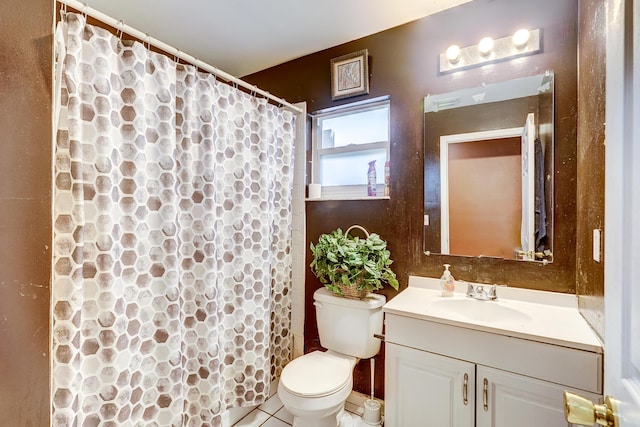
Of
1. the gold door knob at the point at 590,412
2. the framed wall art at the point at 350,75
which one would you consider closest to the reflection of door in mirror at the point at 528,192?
the framed wall art at the point at 350,75

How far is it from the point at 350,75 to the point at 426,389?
6.13 ft

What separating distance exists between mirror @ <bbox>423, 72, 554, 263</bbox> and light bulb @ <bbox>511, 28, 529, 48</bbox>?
17cm

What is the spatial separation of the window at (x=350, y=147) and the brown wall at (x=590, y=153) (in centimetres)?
96

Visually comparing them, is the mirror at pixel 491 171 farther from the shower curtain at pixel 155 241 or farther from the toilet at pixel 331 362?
the shower curtain at pixel 155 241

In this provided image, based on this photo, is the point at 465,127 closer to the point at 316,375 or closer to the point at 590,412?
the point at 590,412

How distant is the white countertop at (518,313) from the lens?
109cm

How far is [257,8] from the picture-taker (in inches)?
67.6

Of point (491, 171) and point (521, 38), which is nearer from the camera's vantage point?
point (521, 38)

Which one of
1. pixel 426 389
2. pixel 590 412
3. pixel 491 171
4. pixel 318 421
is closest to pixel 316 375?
pixel 318 421

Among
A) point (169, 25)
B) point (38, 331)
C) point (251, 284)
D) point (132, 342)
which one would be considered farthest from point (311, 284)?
point (169, 25)

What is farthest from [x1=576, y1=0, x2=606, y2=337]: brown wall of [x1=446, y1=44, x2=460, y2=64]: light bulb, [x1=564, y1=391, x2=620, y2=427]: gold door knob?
[x1=564, y1=391, x2=620, y2=427]: gold door knob

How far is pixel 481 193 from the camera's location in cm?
160

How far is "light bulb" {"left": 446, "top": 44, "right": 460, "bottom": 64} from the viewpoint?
163cm

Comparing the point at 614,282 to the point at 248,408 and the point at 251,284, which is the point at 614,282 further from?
the point at 248,408
